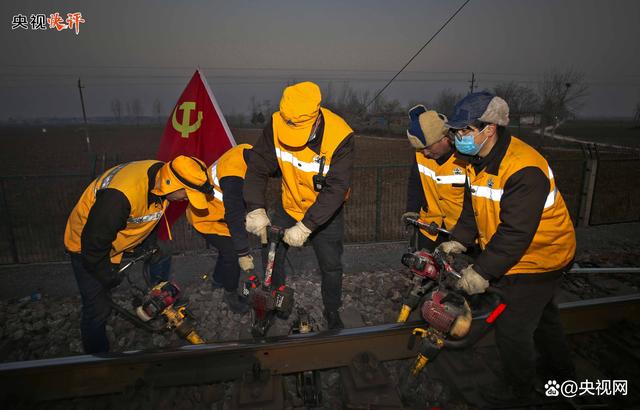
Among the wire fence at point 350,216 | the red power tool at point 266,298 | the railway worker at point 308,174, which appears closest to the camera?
the railway worker at point 308,174

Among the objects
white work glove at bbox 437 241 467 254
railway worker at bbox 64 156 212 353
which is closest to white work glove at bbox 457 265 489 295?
white work glove at bbox 437 241 467 254

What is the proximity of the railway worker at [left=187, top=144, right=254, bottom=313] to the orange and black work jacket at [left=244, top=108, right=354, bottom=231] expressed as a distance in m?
0.34

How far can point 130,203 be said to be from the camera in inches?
123

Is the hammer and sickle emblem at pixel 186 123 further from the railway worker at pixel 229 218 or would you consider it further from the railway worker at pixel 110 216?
the railway worker at pixel 110 216

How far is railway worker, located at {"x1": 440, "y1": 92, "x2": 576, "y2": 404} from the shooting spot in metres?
2.44

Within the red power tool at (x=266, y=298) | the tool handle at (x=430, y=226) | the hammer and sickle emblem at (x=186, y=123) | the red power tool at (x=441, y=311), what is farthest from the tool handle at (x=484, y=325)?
the hammer and sickle emblem at (x=186, y=123)

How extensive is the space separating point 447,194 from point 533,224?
151cm

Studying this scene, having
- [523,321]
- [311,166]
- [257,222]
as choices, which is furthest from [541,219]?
[257,222]

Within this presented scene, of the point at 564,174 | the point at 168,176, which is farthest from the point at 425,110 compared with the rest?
the point at 564,174

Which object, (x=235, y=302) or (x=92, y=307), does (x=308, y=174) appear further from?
(x=92, y=307)

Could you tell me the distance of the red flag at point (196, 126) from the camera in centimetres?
588

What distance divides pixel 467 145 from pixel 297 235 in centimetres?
153

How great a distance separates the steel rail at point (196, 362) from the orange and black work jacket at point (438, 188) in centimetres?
131

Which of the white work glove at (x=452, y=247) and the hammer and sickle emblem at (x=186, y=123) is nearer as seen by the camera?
the white work glove at (x=452, y=247)
